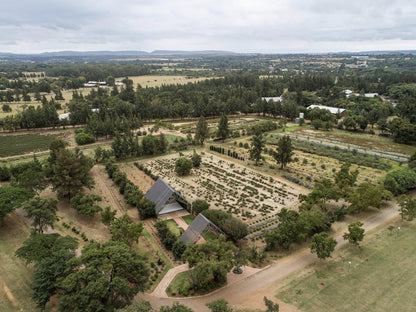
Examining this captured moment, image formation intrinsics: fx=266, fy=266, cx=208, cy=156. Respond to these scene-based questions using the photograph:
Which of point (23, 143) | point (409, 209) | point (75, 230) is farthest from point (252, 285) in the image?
point (23, 143)

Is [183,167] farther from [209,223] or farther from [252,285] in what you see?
[252,285]

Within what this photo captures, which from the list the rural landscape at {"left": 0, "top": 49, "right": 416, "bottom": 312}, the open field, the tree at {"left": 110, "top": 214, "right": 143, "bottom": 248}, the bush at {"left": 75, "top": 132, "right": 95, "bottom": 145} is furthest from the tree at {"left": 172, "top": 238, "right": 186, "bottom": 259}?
the open field

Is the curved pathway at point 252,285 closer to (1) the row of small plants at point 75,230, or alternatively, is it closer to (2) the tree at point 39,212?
(1) the row of small plants at point 75,230

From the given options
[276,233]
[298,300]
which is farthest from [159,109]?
[298,300]

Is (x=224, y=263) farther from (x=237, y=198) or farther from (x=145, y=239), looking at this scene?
(x=237, y=198)

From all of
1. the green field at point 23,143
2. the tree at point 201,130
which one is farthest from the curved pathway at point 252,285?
the green field at point 23,143

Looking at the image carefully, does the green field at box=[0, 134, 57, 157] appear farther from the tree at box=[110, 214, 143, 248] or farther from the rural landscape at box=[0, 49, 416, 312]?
the tree at box=[110, 214, 143, 248]

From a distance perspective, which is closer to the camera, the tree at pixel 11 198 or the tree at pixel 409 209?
the tree at pixel 11 198
